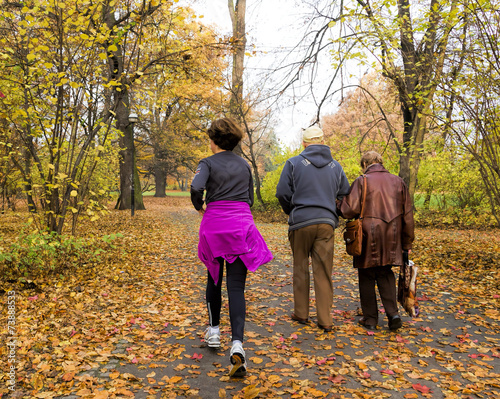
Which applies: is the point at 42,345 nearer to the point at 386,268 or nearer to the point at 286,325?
the point at 286,325

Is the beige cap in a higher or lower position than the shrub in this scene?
higher

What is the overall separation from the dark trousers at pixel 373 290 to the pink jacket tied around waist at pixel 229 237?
5.14 ft

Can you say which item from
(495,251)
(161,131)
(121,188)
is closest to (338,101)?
(495,251)

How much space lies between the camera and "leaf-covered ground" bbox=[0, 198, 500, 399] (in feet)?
9.78

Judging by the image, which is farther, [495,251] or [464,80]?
[495,251]

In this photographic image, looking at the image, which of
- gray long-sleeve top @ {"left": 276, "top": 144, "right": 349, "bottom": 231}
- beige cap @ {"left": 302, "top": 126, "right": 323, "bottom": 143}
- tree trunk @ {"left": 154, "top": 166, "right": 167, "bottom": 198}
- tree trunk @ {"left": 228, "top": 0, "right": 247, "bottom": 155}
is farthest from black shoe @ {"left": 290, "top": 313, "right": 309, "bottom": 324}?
tree trunk @ {"left": 154, "top": 166, "right": 167, "bottom": 198}

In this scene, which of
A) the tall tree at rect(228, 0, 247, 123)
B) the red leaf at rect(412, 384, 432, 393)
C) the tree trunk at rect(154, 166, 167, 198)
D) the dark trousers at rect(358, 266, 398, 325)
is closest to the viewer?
the red leaf at rect(412, 384, 432, 393)

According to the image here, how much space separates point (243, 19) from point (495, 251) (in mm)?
13607

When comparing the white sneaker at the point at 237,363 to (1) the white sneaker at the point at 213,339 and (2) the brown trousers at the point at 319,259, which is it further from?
(2) the brown trousers at the point at 319,259

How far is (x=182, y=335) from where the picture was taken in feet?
13.4

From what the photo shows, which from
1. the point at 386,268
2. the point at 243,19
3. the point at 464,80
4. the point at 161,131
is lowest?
the point at 386,268

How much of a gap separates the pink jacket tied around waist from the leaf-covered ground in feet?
3.09

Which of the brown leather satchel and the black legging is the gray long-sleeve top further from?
the black legging

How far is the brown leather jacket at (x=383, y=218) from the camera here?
13.8 ft
